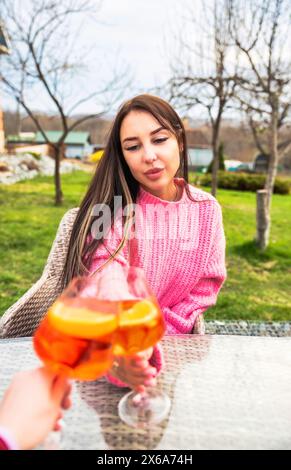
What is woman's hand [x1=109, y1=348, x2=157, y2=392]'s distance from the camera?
94 centimetres

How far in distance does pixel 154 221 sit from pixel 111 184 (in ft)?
0.71

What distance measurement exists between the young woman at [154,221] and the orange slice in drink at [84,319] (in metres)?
0.81

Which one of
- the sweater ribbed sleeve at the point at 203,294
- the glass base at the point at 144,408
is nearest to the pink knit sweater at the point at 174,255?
the sweater ribbed sleeve at the point at 203,294

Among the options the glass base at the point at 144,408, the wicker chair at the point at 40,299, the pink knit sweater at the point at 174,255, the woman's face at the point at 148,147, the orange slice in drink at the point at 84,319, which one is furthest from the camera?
the pink knit sweater at the point at 174,255

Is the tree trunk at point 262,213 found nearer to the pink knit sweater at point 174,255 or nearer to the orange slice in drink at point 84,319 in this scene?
the pink knit sweater at point 174,255

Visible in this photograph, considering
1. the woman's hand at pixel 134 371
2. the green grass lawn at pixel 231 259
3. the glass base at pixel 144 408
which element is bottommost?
the green grass lawn at pixel 231 259

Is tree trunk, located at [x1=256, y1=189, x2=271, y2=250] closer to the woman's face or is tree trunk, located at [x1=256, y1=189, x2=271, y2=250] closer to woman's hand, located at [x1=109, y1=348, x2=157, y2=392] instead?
the woman's face

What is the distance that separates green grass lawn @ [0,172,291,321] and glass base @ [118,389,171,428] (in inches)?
103

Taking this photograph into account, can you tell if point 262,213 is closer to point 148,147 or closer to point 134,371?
point 148,147

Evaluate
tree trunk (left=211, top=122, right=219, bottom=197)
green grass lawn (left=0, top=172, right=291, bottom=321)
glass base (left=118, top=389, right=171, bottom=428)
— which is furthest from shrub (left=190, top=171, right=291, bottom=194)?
glass base (left=118, top=389, right=171, bottom=428)

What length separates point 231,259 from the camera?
213 inches

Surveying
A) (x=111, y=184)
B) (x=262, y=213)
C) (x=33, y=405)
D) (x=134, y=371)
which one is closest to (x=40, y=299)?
(x=111, y=184)

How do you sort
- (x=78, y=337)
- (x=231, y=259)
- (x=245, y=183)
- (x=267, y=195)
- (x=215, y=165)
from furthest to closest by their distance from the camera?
(x=245, y=183) → (x=215, y=165) → (x=267, y=195) → (x=231, y=259) → (x=78, y=337)

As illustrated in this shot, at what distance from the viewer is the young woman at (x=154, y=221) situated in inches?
59.6
